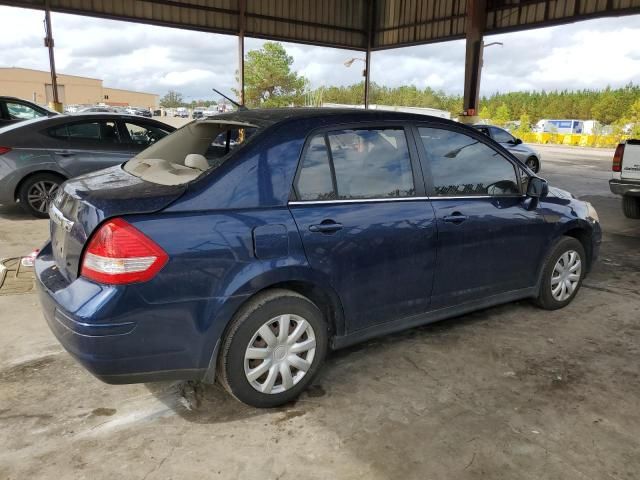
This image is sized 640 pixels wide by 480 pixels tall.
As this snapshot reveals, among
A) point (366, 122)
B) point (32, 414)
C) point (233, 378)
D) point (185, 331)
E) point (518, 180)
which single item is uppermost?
point (366, 122)

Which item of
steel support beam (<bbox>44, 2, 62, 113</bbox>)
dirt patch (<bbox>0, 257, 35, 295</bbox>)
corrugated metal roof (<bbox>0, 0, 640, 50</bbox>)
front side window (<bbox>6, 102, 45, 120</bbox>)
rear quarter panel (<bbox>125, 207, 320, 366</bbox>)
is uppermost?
corrugated metal roof (<bbox>0, 0, 640, 50</bbox>)

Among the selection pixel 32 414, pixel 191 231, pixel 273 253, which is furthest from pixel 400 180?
pixel 32 414

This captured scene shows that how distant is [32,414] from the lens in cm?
276

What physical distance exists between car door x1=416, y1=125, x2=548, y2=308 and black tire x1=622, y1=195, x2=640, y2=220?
5.14 metres

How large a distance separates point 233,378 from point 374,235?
3.68ft

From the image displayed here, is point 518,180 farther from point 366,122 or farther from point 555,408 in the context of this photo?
point 555,408

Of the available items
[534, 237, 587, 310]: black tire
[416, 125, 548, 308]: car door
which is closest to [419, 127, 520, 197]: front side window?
[416, 125, 548, 308]: car door

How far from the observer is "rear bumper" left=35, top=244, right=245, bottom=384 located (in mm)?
2338

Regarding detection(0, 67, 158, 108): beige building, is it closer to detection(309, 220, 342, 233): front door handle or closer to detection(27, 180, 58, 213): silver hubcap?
detection(27, 180, 58, 213): silver hubcap

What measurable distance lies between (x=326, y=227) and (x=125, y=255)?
1051 millimetres

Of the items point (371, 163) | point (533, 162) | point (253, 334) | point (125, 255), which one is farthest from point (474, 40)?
point (125, 255)

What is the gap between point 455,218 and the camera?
342 centimetres

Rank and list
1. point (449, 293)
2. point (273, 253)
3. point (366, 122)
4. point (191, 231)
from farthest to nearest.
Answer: point (449, 293) < point (366, 122) < point (273, 253) < point (191, 231)

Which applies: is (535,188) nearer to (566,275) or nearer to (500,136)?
(566,275)
